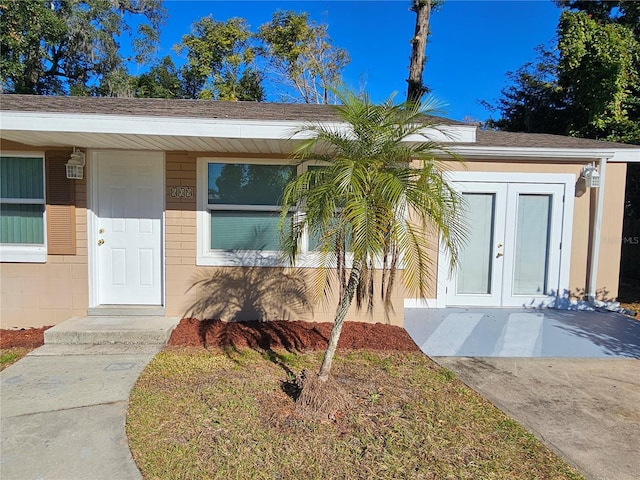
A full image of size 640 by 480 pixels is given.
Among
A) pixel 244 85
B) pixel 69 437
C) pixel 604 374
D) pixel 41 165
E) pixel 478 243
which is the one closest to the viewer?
pixel 69 437

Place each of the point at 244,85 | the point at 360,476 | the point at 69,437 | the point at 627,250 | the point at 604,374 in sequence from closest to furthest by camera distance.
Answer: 1. the point at 360,476
2. the point at 69,437
3. the point at 604,374
4. the point at 627,250
5. the point at 244,85

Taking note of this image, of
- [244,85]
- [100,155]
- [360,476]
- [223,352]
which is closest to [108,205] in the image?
[100,155]

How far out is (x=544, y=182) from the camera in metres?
6.71

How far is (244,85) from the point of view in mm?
18484

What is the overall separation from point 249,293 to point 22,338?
295 centimetres

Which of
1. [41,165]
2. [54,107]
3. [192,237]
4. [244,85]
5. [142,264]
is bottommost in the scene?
[142,264]

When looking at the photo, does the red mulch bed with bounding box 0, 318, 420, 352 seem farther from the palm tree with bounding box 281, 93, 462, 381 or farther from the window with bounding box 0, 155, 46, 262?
the palm tree with bounding box 281, 93, 462, 381

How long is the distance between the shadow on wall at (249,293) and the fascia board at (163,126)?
6.15 feet

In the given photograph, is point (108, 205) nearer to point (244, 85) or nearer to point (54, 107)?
point (54, 107)

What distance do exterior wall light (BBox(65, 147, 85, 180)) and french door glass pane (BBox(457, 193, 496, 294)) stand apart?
607 centimetres

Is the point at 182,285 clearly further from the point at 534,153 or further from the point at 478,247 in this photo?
the point at 534,153

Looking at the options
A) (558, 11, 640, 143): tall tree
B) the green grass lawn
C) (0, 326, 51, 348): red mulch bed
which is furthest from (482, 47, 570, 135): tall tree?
(0, 326, 51, 348): red mulch bed

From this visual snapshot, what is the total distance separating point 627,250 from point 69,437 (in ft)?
41.9

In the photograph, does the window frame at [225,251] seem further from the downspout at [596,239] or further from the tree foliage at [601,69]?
the tree foliage at [601,69]
